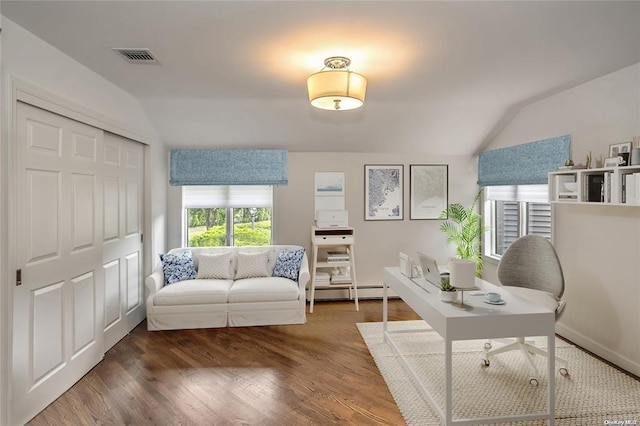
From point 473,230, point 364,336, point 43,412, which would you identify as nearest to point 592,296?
point 473,230

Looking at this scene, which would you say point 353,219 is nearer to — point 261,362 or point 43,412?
point 261,362

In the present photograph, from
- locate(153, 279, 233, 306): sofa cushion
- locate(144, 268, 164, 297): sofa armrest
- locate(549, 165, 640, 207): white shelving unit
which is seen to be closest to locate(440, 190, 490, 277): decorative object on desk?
locate(549, 165, 640, 207): white shelving unit

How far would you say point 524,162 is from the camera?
3938 millimetres

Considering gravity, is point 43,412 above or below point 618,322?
below

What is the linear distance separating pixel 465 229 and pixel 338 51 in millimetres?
3210

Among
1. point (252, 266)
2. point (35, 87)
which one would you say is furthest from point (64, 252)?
point (252, 266)

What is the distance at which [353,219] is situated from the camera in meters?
4.91

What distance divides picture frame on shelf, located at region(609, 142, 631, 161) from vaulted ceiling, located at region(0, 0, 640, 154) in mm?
635

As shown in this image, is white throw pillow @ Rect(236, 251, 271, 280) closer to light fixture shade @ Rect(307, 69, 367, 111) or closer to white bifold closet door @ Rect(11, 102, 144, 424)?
white bifold closet door @ Rect(11, 102, 144, 424)

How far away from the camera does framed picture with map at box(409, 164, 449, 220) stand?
16.3ft

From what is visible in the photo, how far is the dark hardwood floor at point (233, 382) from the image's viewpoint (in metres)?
2.26

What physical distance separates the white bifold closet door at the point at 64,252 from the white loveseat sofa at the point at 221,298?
37 cm

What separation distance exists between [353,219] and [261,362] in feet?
8.08

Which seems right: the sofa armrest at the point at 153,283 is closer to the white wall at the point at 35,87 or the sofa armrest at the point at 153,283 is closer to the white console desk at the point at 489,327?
the white wall at the point at 35,87
